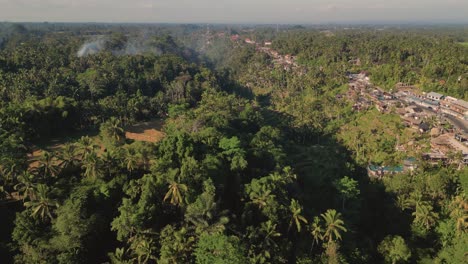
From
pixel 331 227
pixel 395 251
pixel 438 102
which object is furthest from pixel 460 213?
pixel 438 102

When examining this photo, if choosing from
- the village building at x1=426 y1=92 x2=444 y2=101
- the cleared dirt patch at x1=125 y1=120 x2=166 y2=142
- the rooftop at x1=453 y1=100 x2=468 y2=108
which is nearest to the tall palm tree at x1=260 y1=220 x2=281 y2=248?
the cleared dirt patch at x1=125 y1=120 x2=166 y2=142

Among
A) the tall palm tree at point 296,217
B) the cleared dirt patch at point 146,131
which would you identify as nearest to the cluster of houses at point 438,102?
the tall palm tree at point 296,217

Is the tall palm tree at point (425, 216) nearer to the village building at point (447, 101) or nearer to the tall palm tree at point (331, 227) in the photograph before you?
the tall palm tree at point (331, 227)

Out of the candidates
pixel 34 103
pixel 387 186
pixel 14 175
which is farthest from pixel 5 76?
pixel 387 186

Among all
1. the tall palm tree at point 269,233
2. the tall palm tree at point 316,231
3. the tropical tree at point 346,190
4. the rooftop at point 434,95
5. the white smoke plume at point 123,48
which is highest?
the white smoke plume at point 123,48

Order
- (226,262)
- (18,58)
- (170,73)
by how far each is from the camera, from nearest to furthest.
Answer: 1. (226,262)
2. (18,58)
3. (170,73)

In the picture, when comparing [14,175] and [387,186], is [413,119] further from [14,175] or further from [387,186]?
[14,175]

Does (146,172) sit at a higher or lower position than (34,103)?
lower
